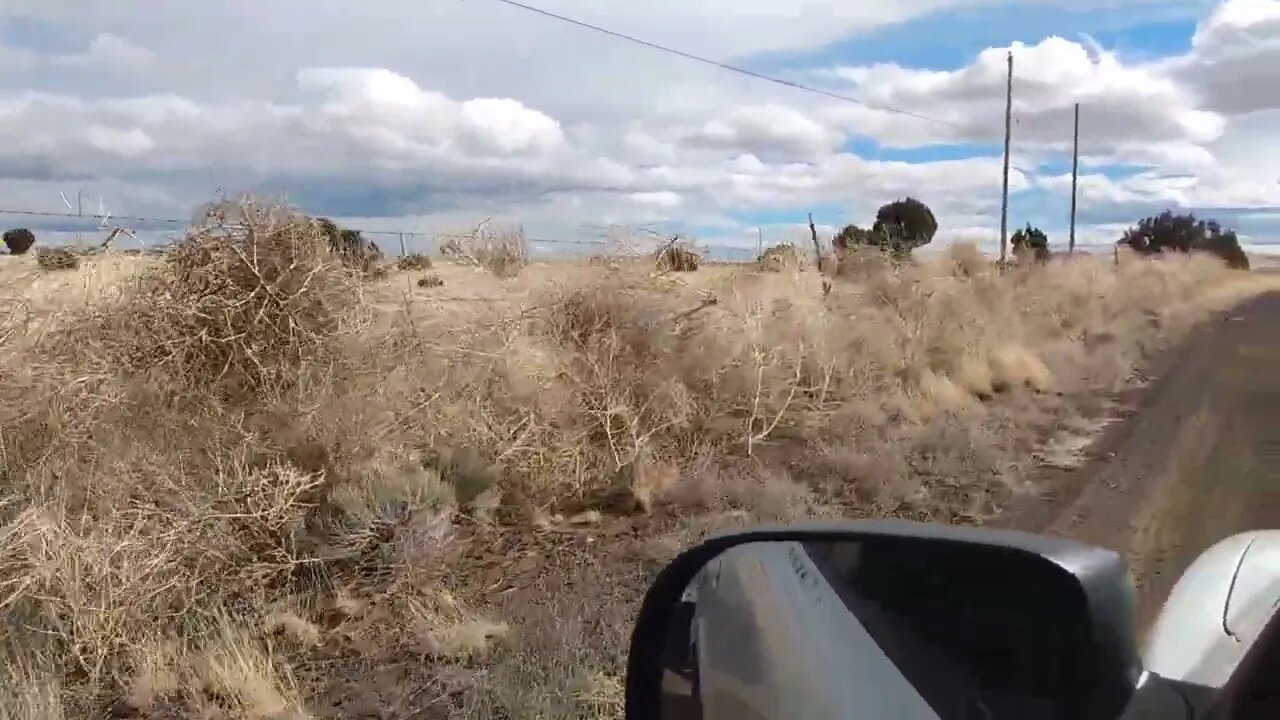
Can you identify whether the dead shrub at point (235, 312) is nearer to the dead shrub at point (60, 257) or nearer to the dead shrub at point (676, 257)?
the dead shrub at point (60, 257)

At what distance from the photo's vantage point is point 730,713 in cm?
226

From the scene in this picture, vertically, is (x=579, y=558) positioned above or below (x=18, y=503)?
below

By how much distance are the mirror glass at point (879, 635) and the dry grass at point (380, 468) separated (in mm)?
2546

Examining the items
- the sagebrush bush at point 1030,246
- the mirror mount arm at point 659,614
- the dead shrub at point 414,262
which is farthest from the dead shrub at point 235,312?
the sagebrush bush at point 1030,246

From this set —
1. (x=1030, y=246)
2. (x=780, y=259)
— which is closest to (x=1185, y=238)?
(x=1030, y=246)

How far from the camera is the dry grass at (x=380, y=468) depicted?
5945 millimetres

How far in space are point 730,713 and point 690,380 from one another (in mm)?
8963

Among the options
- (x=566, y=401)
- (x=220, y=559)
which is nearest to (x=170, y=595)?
(x=220, y=559)

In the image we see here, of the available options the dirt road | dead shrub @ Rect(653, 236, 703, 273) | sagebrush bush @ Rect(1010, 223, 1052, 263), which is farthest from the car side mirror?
sagebrush bush @ Rect(1010, 223, 1052, 263)

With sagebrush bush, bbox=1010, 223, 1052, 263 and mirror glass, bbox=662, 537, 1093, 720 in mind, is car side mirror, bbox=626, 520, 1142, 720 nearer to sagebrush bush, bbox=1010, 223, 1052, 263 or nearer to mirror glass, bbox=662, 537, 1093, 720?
mirror glass, bbox=662, 537, 1093, 720

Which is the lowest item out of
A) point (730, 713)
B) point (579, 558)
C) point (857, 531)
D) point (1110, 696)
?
point (579, 558)

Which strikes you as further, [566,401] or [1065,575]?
[566,401]

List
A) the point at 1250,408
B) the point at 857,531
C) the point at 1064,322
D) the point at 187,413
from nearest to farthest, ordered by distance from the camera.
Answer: the point at 857,531 → the point at 187,413 → the point at 1250,408 → the point at 1064,322

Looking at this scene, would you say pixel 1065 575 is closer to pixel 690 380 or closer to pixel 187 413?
pixel 187 413
